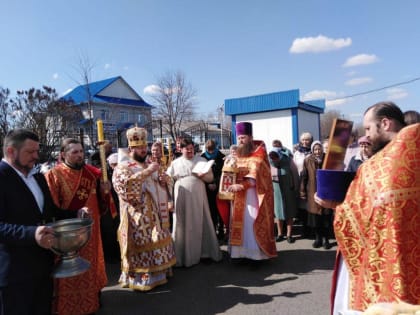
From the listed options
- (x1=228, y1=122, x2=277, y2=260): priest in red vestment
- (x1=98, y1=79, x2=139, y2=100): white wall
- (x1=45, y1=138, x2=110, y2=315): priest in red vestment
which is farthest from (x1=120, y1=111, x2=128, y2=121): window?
(x1=45, y1=138, x2=110, y2=315): priest in red vestment

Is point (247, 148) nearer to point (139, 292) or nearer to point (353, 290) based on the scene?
point (139, 292)

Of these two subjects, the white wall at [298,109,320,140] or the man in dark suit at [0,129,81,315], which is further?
the white wall at [298,109,320,140]

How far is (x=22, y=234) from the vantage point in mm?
2062

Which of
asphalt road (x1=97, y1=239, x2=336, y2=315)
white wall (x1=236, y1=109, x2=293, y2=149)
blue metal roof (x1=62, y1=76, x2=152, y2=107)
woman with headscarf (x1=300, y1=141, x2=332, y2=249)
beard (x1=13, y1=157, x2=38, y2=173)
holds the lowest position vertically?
asphalt road (x1=97, y1=239, x2=336, y2=315)

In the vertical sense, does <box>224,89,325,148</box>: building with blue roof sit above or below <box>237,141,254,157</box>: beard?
above

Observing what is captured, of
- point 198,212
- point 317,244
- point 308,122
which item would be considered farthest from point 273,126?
point 198,212

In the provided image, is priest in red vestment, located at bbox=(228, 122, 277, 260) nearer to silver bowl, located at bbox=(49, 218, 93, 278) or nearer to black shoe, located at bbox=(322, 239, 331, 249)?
black shoe, located at bbox=(322, 239, 331, 249)

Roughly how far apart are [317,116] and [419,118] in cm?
1849

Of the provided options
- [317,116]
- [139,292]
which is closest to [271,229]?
[139,292]

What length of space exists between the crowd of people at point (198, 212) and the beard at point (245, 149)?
0.06 feet

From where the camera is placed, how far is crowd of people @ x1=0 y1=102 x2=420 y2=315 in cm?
151

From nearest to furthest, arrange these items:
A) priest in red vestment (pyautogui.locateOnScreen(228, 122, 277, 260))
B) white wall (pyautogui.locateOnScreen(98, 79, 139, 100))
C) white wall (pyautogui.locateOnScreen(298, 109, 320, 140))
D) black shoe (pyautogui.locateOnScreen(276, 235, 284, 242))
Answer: priest in red vestment (pyautogui.locateOnScreen(228, 122, 277, 260)) → black shoe (pyautogui.locateOnScreen(276, 235, 284, 242)) → white wall (pyautogui.locateOnScreen(298, 109, 320, 140)) → white wall (pyautogui.locateOnScreen(98, 79, 139, 100))

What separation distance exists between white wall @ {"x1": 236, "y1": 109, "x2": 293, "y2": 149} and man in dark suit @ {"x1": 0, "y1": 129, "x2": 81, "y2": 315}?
15877mm

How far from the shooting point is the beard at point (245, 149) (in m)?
4.83
